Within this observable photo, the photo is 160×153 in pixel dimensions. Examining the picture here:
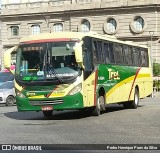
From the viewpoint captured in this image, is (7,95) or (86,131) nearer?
(86,131)

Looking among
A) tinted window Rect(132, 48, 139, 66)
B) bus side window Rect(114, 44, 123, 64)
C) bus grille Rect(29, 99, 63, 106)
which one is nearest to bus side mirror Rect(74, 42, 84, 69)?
bus grille Rect(29, 99, 63, 106)

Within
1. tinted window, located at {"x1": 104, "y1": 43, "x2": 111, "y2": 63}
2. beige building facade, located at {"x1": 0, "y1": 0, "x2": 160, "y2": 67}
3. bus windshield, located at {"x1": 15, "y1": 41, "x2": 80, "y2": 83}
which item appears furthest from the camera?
beige building facade, located at {"x1": 0, "y1": 0, "x2": 160, "y2": 67}

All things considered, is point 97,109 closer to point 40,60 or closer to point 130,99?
point 40,60

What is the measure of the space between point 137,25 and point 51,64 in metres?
53.6

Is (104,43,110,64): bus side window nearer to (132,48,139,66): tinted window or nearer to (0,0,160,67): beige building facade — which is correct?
(132,48,139,66): tinted window

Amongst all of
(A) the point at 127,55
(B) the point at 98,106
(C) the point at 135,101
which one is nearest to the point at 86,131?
(B) the point at 98,106

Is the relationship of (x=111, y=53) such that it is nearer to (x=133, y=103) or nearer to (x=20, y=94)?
(x=133, y=103)

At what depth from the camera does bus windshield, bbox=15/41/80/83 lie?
17438mm

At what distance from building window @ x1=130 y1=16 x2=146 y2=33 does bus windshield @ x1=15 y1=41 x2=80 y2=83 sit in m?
52.8

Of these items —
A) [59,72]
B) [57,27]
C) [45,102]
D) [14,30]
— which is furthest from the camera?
[14,30]

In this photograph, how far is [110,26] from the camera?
71.6 m

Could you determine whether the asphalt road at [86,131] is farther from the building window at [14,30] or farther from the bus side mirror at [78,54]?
the building window at [14,30]

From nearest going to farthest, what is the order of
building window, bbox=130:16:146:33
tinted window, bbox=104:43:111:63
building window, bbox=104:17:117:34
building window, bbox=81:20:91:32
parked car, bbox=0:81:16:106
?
tinted window, bbox=104:43:111:63 < parked car, bbox=0:81:16:106 < building window, bbox=130:16:146:33 < building window, bbox=104:17:117:34 < building window, bbox=81:20:91:32

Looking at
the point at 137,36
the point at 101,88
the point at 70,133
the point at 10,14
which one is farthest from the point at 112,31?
the point at 70,133
